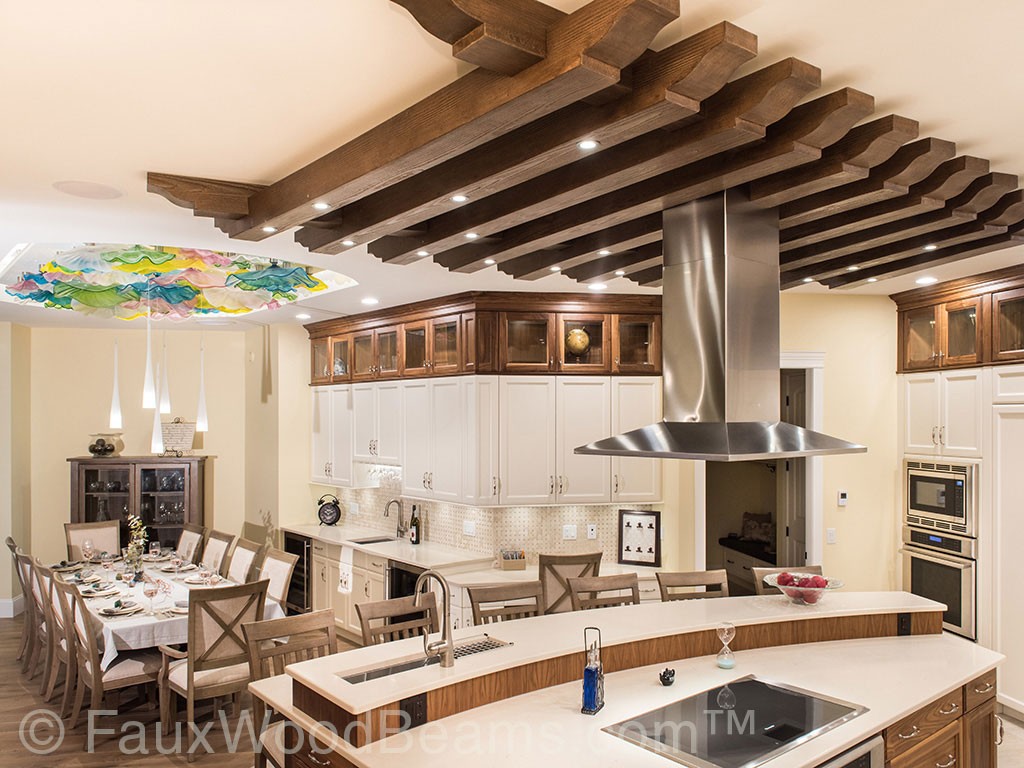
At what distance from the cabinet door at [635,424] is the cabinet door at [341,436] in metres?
2.49

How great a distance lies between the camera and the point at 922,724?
2.99 metres

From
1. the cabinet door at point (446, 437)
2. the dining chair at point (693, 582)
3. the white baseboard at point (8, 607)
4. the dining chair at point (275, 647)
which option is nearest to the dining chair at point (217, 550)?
the cabinet door at point (446, 437)

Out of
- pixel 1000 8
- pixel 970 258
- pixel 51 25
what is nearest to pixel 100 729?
pixel 51 25

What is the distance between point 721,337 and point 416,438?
347cm

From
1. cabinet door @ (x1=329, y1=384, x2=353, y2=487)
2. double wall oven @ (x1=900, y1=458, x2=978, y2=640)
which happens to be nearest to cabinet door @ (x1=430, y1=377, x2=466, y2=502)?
cabinet door @ (x1=329, y1=384, x2=353, y2=487)

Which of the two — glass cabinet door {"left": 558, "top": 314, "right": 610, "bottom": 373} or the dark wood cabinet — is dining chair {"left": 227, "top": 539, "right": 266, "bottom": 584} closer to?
the dark wood cabinet

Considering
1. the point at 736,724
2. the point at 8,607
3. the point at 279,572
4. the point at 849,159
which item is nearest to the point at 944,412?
the point at 849,159

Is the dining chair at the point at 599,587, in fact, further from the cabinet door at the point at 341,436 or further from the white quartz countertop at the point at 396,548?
the cabinet door at the point at 341,436

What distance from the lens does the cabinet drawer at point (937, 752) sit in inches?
115

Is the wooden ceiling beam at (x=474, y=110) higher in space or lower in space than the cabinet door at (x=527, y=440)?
higher

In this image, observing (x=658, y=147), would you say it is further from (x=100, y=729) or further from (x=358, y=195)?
(x=100, y=729)

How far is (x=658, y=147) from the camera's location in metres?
2.44

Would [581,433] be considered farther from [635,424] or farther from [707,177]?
[707,177]

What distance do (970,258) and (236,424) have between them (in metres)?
6.78
